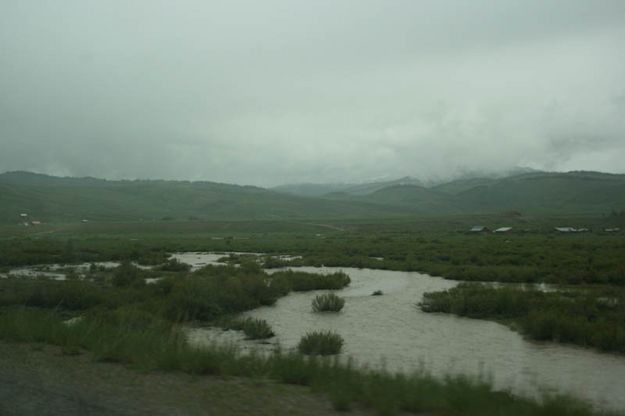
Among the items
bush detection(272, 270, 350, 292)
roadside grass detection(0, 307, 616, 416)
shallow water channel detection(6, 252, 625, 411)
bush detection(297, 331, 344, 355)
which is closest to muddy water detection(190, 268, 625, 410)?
shallow water channel detection(6, 252, 625, 411)

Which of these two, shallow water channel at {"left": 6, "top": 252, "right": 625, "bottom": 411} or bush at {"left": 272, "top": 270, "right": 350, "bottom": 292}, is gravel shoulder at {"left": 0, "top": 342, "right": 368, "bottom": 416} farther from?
bush at {"left": 272, "top": 270, "right": 350, "bottom": 292}

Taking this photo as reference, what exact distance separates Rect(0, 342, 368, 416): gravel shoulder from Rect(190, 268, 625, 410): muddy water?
107 inches

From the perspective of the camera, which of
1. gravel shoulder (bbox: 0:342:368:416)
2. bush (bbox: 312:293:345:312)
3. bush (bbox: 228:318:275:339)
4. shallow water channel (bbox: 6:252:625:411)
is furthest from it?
bush (bbox: 312:293:345:312)

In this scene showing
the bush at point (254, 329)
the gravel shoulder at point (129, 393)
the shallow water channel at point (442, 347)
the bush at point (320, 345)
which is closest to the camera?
the gravel shoulder at point (129, 393)

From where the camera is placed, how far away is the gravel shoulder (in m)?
9.16

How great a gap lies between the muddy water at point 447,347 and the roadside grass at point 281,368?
1.07m

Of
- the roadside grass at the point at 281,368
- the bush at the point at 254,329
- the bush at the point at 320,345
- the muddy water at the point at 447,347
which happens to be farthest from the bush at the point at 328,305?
the bush at the point at 320,345

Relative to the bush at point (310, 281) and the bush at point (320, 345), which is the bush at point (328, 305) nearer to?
the bush at point (310, 281)

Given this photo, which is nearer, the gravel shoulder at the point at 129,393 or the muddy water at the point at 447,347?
the gravel shoulder at the point at 129,393

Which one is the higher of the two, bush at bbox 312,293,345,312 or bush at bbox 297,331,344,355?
bush at bbox 297,331,344,355

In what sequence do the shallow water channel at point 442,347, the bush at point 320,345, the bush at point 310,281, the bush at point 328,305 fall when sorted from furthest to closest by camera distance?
the bush at point 310,281, the bush at point 328,305, the bush at point 320,345, the shallow water channel at point 442,347

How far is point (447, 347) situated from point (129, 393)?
35.2 ft

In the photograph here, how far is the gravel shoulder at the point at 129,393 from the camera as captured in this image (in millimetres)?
9164

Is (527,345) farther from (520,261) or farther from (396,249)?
(396,249)
